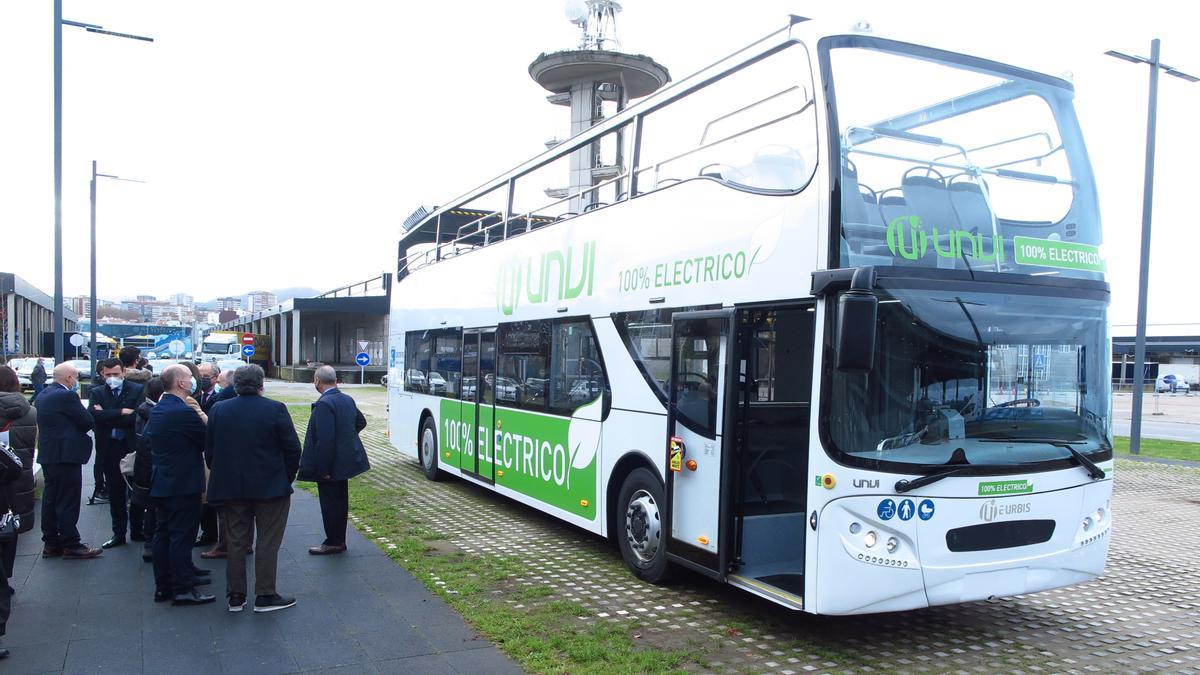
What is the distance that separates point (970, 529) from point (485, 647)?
315 centimetres

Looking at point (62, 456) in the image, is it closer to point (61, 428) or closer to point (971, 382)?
point (61, 428)

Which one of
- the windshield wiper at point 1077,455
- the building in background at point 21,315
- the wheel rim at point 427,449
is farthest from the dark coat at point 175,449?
the building in background at point 21,315

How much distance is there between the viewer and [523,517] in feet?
33.0

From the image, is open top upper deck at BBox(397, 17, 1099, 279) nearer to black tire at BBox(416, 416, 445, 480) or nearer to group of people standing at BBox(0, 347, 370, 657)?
group of people standing at BBox(0, 347, 370, 657)

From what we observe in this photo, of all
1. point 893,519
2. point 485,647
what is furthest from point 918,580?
point 485,647

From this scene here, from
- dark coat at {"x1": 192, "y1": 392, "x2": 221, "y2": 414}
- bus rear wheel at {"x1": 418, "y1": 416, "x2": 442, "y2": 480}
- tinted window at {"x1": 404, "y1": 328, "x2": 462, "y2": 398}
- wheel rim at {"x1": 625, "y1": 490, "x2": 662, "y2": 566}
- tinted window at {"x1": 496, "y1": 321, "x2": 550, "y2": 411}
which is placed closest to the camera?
wheel rim at {"x1": 625, "y1": 490, "x2": 662, "y2": 566}

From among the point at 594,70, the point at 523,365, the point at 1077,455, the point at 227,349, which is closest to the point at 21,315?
the point at 227,349

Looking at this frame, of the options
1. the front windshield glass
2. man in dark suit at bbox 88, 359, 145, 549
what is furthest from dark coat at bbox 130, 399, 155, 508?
the front windshield glass

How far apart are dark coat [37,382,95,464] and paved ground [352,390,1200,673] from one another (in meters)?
3.48

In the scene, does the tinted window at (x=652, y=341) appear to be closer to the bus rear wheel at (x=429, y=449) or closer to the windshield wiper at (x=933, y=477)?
the windshield wiper at (x=933, y=477)

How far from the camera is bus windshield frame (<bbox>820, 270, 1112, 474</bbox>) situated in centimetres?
511

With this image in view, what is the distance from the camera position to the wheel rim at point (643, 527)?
696cm

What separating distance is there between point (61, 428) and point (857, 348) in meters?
6.46

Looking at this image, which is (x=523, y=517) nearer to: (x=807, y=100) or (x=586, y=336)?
(x=586, y=336)
